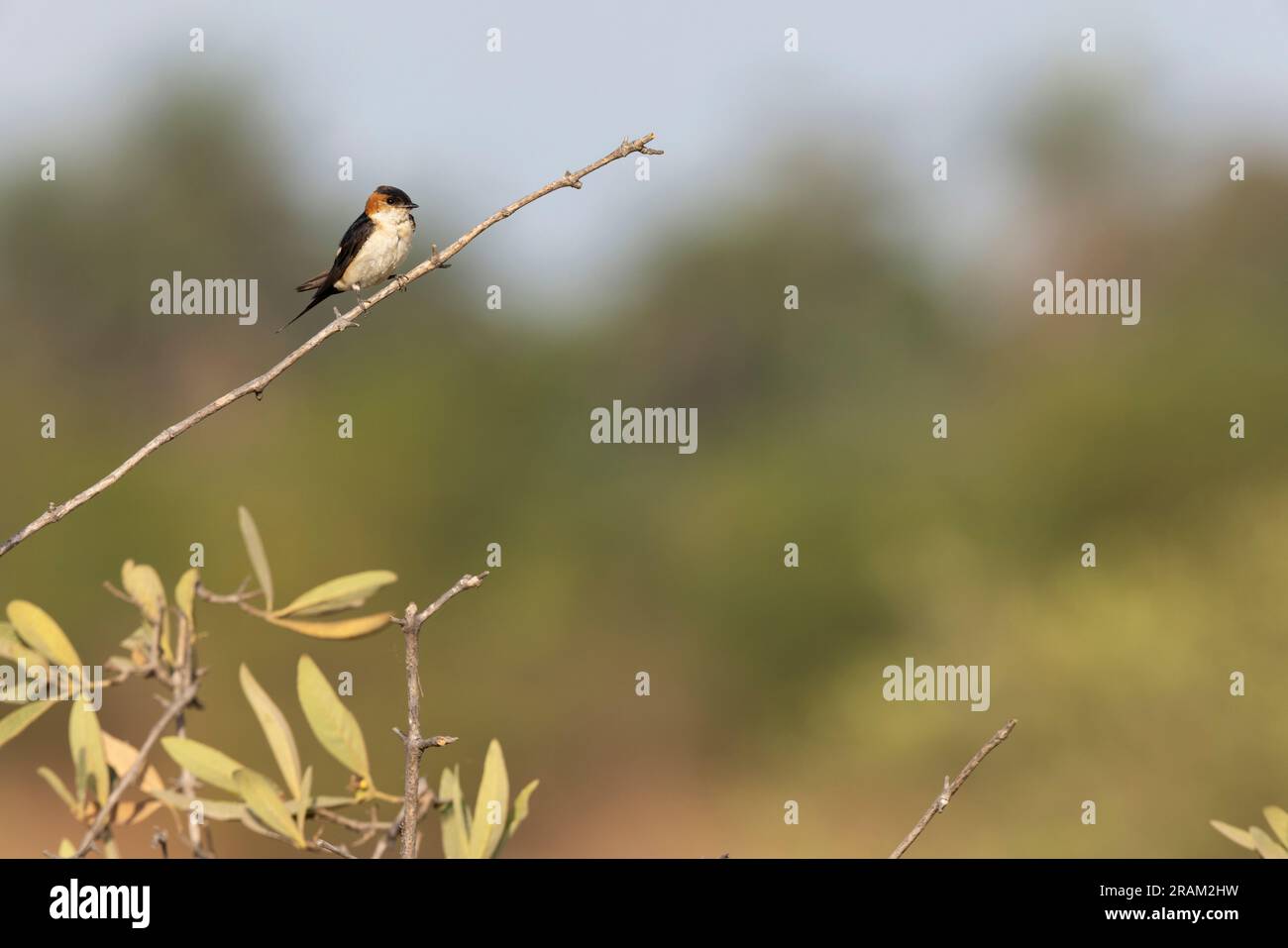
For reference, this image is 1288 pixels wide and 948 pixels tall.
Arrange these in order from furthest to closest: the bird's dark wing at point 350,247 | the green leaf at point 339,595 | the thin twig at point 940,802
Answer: the bird's dark wing at point 350,247, the green leaf at point 339,595, the thin twig at point 940,802

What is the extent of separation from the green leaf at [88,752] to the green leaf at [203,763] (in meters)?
0.11

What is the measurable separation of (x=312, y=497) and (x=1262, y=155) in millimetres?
20028

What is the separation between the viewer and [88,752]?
1.77 m

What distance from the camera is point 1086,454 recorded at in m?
17.2

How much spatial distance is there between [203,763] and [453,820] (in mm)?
331

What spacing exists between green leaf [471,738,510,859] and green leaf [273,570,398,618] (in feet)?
0.89

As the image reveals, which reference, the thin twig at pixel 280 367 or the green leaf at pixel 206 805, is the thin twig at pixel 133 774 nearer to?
the green leaf at pixel 206 805

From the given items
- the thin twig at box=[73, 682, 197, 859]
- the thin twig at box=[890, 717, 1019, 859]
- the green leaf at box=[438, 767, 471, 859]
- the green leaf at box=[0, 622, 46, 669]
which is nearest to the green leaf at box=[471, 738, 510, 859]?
the green leaf at box=[438, 767, 471, 859]

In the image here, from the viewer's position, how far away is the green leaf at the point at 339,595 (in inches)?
73.2

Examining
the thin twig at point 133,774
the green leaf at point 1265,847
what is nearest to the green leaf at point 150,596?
the thin twig at point 133,774

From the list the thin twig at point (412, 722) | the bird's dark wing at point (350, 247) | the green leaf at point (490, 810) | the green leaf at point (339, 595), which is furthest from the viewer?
the bird's dark wing at point (350, 247)

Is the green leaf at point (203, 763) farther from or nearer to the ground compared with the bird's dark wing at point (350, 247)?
nearer to the ground

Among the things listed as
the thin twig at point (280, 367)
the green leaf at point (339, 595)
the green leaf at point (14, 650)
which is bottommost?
the green leaf at point (14, 650)

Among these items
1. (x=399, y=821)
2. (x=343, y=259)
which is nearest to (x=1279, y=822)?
(x=399, y=821)
